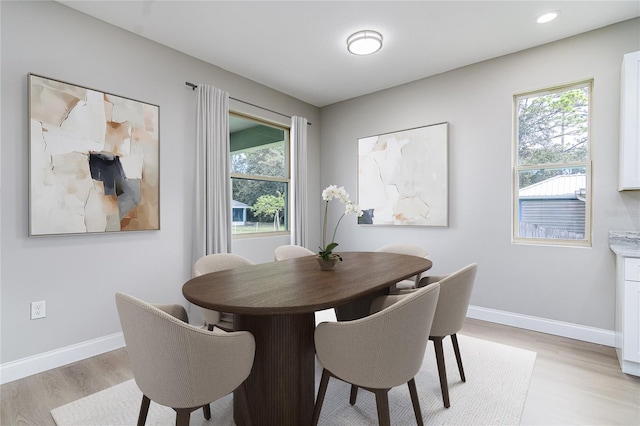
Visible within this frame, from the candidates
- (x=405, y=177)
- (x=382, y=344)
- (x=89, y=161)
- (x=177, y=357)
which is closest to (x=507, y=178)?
(x=405, y=177)

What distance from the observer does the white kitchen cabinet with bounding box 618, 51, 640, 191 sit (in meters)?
2.32

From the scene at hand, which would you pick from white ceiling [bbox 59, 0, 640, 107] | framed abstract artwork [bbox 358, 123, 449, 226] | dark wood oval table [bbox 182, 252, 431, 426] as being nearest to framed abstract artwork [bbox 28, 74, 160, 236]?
white ceiling [bbox 59, 0, 640, 107]

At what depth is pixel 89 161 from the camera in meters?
2.44

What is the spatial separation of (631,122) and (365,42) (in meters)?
2.20

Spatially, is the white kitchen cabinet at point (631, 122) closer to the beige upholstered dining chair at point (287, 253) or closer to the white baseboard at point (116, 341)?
the white baseboard at point (116, 341)

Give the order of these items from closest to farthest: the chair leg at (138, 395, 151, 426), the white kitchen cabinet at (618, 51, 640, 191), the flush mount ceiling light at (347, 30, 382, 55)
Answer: the chair leg at (138, 395, 151, 426), the white kitchen cabinet at (618, 51, 640, 191), the flush mount ceiling light at (347, 30, 382, 55)

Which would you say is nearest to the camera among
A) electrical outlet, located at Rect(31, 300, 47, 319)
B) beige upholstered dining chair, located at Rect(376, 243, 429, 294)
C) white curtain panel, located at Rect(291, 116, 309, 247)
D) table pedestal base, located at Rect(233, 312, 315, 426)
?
table pedestal base, located at Rect(233, 312, 315, 426)

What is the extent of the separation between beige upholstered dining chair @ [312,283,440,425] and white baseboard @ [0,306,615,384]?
2.22m

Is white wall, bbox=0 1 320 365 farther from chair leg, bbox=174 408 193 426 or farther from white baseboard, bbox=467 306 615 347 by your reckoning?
white baseboard, bbox=467 306 615 347

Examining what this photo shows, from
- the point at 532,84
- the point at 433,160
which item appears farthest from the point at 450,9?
the point at 433,160

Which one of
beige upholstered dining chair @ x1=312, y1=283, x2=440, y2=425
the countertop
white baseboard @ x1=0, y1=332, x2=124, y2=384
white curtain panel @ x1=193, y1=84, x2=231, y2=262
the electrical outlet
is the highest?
white curtain panel @ x1=193, y1=84, x2=231, y2=262

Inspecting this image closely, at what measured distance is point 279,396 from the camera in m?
1.47

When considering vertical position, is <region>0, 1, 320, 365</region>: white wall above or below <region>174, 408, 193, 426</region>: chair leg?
above

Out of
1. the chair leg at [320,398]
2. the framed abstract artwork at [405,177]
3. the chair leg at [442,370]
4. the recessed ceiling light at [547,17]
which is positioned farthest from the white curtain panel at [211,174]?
the recessed ceiling light at [547,17]
